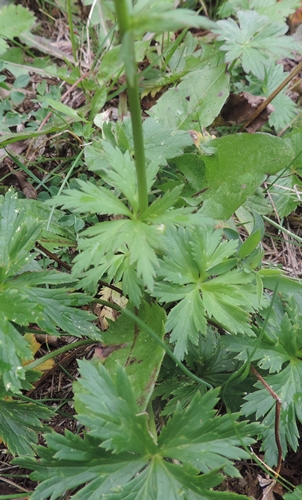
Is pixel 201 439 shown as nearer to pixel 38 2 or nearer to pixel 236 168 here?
pixel 236 168

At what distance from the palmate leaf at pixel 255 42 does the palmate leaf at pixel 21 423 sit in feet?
6.34

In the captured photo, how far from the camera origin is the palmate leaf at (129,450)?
1.30 metres

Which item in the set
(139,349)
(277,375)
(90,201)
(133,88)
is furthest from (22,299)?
(277,375)

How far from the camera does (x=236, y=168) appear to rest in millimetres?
2027

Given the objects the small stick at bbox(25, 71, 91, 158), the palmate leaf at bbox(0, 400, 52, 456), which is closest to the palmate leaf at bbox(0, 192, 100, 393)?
the palmate leaf at bbox(0, 400, 52, 456)

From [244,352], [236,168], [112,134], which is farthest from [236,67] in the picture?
[244,352]

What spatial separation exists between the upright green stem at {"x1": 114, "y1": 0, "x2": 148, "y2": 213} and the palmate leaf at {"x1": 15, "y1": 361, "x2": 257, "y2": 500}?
59 centimetres

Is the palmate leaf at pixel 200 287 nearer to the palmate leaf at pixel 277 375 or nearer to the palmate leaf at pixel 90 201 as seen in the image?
the palmate leaf at pixel 277 375

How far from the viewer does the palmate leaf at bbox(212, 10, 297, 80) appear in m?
2.19

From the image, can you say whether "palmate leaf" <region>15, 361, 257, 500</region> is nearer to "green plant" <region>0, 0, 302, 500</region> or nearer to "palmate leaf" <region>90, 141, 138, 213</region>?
"green plant" <region>0, 0, 302, 500</region>

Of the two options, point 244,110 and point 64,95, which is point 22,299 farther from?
point 244,110

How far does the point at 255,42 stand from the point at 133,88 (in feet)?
4.86

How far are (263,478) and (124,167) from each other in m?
1.37

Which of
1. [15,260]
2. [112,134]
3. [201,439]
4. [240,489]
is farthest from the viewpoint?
[112,134]
